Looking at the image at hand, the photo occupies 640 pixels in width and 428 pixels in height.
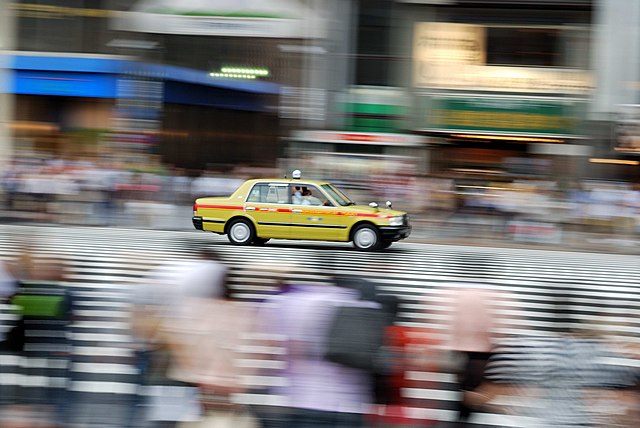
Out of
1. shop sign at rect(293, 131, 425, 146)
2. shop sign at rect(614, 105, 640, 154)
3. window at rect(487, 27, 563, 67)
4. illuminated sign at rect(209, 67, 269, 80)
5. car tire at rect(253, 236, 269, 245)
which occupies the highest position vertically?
window at rect(487, 27, 563, 67)

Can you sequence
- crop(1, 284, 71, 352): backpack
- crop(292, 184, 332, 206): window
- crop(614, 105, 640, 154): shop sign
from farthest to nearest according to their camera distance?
1. crop(614, 105, 640, 154): shop sign
2. crop(292, 184, 332, 206): window
3. crop(1, 284, 71, 352): backpack

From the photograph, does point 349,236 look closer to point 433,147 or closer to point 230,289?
point 433,147

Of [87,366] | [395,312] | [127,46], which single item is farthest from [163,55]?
[395,312]

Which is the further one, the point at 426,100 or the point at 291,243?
the point at 426,100

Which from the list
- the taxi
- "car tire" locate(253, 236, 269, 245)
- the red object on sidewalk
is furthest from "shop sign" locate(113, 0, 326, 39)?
the red object on sidewalk

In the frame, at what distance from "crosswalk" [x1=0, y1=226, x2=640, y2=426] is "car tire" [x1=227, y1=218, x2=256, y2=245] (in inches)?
16.5

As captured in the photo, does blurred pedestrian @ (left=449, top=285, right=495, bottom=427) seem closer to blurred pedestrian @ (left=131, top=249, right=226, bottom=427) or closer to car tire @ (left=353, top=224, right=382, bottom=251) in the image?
blurred pedestrian @ (left=131, top=249, right=226, bottom=427)

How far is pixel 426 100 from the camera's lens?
29812 millimetres

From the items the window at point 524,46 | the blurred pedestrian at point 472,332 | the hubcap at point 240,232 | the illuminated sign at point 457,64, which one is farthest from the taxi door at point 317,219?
the blurred pedestrian at point 472,332

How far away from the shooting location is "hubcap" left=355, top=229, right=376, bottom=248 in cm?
1995

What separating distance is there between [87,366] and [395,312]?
12.5 ft

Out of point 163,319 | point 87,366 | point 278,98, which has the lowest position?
point 87,366

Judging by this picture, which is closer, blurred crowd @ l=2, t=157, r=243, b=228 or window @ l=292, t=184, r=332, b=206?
window @ l=292, t=184, r=332, b=206

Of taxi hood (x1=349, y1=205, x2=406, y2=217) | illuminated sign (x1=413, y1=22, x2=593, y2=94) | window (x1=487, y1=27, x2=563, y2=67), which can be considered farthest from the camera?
illuminated sign (x1=413, y1=22, x2=593, y2=94)
